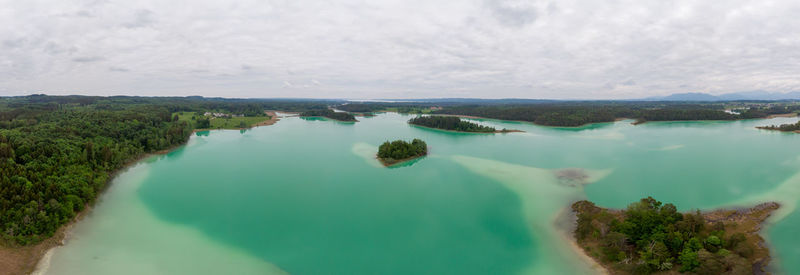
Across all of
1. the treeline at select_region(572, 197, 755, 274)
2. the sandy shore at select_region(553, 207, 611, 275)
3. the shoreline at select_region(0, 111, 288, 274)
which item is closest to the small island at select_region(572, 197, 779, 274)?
the treeline at select_region(572, 197, 755, 274)

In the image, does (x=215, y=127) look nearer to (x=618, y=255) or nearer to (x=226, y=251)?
(x=226, y=251)

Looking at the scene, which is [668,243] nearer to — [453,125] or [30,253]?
[30,253]

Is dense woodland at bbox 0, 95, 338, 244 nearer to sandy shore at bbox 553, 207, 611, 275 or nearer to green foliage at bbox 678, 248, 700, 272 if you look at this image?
sandy shore at bbox 553, 207, 611, 275

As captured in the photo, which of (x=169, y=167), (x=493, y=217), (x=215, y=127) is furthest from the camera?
(x=215, y=127)

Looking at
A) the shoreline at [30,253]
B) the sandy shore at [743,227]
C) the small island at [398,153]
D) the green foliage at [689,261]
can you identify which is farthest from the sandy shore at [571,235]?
the shoreline at [30,253]

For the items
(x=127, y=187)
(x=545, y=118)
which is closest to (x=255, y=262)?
(x=127, y=187)

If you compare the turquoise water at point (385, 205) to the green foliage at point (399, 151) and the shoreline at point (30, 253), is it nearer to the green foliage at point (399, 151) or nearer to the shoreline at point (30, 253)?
the shoreline at point (30, 253)
